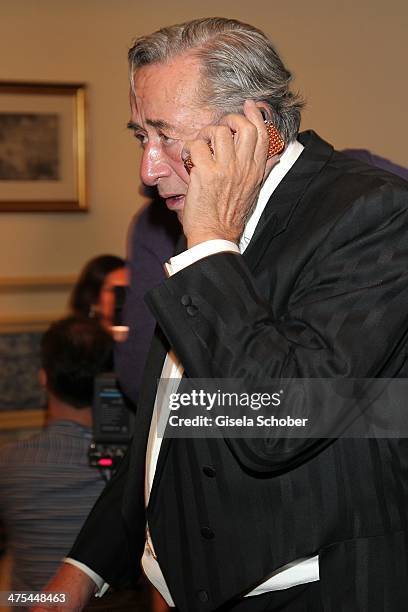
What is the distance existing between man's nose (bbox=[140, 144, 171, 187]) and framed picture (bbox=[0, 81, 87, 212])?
352 cm

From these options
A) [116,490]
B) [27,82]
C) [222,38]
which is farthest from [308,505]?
[27,82]

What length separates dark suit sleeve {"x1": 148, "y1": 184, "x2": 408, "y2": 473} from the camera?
52.9 inches

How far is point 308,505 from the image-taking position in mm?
1479

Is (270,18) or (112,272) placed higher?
(270,18)

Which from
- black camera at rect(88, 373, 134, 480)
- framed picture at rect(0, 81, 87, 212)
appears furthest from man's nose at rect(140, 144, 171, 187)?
framed picture at rect(0, 81, 87, 212)

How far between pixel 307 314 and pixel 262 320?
0.24 ft

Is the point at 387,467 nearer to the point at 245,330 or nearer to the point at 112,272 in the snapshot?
the point at 245,330

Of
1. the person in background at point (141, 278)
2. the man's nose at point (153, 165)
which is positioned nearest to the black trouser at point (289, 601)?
the man's nose at point (153, 165)

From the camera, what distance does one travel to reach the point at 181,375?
1636 mm

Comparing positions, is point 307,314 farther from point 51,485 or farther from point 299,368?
point 51,485

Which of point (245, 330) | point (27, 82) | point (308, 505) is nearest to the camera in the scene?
point (245, 330)

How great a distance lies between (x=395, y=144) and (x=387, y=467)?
446 centimetres

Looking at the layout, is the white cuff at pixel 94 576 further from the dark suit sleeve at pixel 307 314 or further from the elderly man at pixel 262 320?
the dark suit sleeve at pixel 307 314

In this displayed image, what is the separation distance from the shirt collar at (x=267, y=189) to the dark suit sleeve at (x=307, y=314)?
199 millimetres
